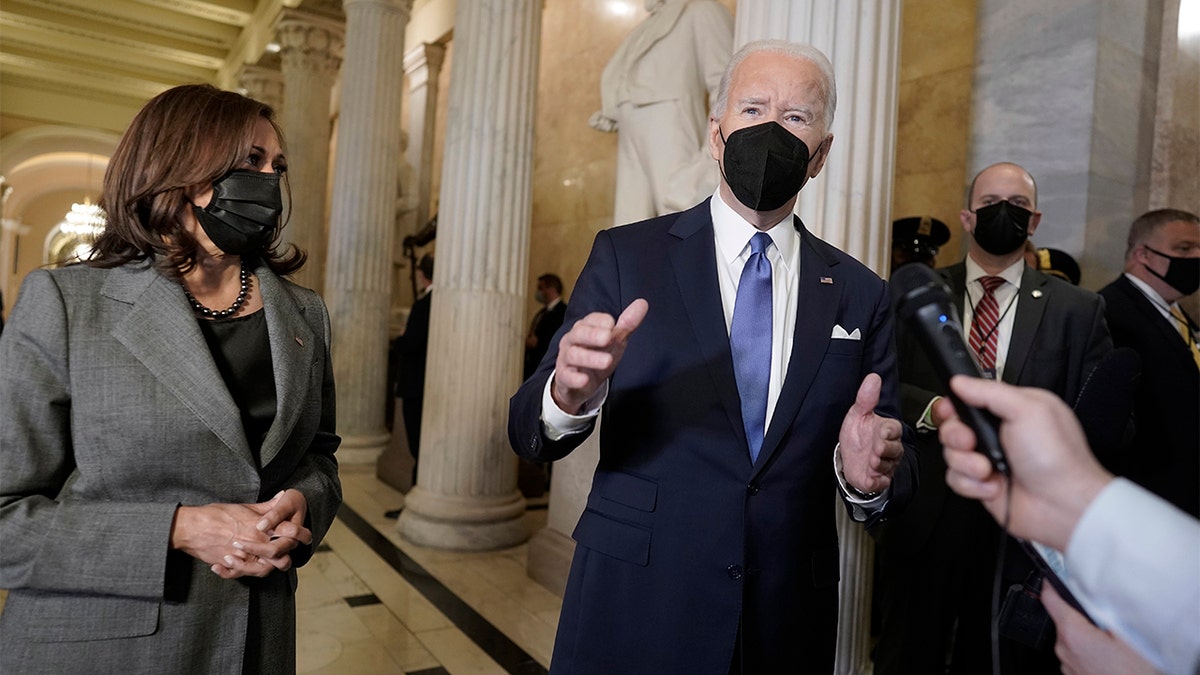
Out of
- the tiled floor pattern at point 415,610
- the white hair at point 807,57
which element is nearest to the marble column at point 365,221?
the tiled floor pattern at point 415,610

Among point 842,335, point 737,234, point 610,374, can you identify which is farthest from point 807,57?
point 610,374

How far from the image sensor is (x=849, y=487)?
1.61m

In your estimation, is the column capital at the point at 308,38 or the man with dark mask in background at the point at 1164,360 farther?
the column capital at the point at 308,38

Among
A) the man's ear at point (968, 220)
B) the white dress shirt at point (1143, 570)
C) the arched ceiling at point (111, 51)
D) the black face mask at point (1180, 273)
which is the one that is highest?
the arched ceiling at point (111, 51)

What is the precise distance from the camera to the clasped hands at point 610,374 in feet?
4.10

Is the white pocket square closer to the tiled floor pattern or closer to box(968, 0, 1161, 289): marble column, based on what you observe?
the tiled floor pattern

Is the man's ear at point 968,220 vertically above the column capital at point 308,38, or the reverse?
the column capital at point 308,38

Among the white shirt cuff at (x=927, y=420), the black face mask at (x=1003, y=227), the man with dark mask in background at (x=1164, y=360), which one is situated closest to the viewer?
the white shirt cuff at (x=927, y=420)

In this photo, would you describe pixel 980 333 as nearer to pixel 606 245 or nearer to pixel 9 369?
pixel 606 245

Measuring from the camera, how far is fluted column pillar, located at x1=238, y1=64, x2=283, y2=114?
52.1 ft

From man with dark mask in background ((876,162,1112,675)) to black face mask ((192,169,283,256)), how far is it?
2178 mm

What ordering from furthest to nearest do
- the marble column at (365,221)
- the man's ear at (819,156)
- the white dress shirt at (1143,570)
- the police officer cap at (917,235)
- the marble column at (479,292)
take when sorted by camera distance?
the marble column at (365,221)
the marble column at (479,292)
the police officer cap at (917,235)
the man's ear at (819,156)
the white dress shirt at (1143,570)

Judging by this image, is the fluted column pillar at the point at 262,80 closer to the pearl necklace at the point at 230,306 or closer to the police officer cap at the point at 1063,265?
the police officer cap at the point at 1063,265

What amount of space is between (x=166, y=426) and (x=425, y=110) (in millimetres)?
11654
